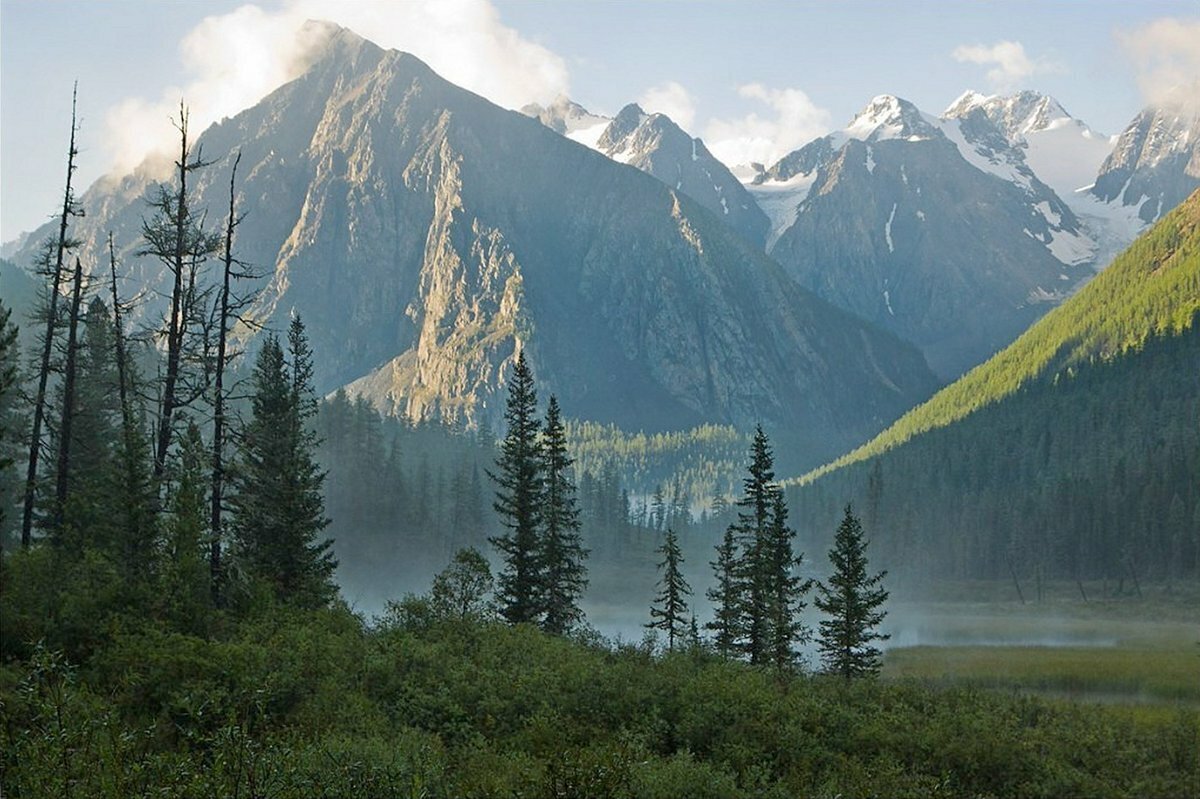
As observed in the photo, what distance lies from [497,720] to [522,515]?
2571cm

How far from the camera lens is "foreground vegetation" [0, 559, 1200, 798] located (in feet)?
50.7

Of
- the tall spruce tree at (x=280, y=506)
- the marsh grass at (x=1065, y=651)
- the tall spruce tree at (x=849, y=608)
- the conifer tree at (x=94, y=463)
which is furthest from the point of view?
the marsh grass at (x=1065, y=651)

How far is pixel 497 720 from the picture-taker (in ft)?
69.6

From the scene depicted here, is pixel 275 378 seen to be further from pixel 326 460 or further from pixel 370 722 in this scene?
pixel 326 460

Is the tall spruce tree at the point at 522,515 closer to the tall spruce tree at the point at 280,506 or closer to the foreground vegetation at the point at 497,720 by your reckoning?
the tall spruce tree at the point at 280,506

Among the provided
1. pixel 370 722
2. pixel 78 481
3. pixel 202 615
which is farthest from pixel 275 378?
pixel 370 722

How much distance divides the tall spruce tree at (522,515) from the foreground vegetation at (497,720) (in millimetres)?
16480

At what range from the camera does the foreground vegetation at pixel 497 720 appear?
1545cm

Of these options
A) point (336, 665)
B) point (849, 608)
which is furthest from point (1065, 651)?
point (336, 665)

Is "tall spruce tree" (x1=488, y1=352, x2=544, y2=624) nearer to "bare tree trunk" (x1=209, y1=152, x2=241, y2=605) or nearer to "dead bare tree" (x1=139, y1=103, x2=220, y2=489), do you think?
"bare tree trunk" (x1=209, y1=152, x2=241, y2=605)

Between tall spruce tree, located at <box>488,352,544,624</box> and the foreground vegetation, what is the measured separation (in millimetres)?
16480

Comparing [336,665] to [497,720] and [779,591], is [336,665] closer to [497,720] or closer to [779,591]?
[497,720]

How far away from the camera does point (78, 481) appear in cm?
3791

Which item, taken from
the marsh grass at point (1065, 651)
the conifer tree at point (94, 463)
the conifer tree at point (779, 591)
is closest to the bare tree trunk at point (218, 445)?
the conifer tree at point (94, 463)
